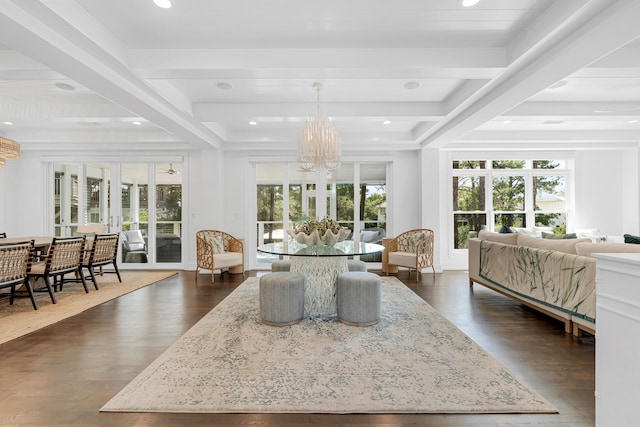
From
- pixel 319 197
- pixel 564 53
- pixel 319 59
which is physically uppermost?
pixel 319 59

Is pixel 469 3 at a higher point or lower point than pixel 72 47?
higher

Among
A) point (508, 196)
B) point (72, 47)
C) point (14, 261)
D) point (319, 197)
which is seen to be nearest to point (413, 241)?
point (319, 197)

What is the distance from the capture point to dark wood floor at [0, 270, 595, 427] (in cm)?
178

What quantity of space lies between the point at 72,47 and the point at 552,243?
15.9 feet

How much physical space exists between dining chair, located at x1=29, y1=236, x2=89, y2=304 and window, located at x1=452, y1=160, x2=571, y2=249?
266 inches

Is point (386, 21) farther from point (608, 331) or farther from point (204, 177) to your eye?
point (204, 177)

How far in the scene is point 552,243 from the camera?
11.1 ft

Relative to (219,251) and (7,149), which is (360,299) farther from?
(7,149)

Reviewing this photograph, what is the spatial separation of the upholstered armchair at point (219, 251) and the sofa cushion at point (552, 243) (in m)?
4.50

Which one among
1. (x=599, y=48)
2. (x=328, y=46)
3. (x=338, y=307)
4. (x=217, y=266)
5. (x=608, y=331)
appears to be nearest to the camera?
(x=608, y=331)

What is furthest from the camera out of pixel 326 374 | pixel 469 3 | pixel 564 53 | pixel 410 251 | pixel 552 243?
pixel 410 251

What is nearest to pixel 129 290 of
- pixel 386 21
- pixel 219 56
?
pixel 219 56

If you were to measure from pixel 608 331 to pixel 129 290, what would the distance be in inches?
211

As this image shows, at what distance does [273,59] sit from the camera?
292 centimetres
